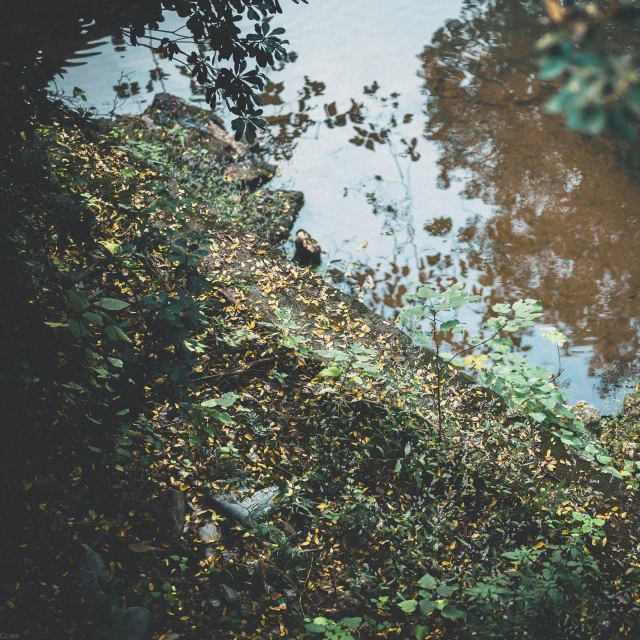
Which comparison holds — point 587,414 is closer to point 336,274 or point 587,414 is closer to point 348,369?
point 348,369

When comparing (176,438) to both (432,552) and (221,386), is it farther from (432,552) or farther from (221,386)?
(432,552)

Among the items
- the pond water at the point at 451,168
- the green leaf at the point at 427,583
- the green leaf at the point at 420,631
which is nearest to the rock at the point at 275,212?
the pond water at the point at 451,168

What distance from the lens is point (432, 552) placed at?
104 inches

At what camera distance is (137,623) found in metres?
2.14

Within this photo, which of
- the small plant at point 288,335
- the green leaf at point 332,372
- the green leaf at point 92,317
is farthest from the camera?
the small plant at point 288,335

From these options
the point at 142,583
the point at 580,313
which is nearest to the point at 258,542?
the point at 142,583

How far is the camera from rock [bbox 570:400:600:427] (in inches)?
153

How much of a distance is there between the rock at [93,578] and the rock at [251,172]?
4064 millimetres

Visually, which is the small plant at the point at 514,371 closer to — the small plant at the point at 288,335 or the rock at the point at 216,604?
the small plant at the point at 288,335

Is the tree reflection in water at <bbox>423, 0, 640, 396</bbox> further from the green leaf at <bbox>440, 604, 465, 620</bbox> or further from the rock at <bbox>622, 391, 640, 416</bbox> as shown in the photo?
the green leaf at <bbox>440, 604, 465, 620</bbox>

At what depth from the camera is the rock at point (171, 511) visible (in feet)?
8.35

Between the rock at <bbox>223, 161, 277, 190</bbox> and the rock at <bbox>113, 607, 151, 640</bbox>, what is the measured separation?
4235mm

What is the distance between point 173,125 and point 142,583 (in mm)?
4914

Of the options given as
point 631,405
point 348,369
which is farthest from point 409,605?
point 631,405
